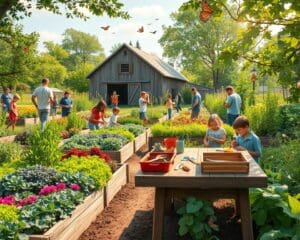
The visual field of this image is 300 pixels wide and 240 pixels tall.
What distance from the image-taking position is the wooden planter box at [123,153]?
955 centimetres

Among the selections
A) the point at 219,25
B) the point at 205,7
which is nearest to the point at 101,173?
the point at 205,7

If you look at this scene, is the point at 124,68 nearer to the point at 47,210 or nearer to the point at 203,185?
the point at 47,210

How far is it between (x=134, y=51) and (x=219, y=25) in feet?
89.9

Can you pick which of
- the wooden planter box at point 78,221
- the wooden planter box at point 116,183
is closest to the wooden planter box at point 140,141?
the wooden planter box at point 116,183

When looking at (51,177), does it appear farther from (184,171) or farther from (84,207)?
(184,171)

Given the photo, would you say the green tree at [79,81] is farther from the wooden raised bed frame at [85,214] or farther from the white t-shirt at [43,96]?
the wooden raised bed frame at [85,214]

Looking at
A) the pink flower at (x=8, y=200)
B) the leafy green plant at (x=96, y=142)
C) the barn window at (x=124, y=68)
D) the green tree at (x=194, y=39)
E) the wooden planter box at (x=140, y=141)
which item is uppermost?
the green tree at (x=194, y=39)

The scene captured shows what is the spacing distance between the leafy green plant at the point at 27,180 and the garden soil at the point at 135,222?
90 cm

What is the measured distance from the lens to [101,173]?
6.23m

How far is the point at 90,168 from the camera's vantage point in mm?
6441

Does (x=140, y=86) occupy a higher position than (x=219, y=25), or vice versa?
(x=219, y=25)

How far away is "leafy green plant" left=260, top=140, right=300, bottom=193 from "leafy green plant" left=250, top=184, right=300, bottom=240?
2.20 feet

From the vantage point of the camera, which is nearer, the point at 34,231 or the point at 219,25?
the point at 34,231

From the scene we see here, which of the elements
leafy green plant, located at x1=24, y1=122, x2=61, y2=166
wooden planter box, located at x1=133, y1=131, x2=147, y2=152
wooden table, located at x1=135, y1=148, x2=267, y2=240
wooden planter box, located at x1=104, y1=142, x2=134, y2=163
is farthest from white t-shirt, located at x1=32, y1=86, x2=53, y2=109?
wooden table, located at x1=135, y1=148, x2=267, y2=240
